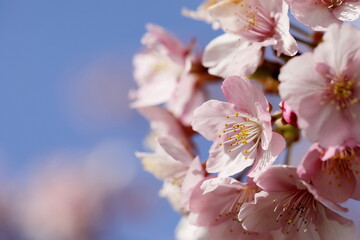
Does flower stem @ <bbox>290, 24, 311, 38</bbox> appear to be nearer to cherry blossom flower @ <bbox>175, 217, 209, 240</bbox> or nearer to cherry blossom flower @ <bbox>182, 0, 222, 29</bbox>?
cherry blossom flower @ <bbox>182, 0, 222, 29</bbox>

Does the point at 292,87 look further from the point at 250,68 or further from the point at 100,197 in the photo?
the point at 100,197

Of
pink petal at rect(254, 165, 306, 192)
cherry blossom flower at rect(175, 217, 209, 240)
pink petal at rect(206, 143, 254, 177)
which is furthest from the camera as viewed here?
cherry blossom flower at rect(175, 217, 209, 240)

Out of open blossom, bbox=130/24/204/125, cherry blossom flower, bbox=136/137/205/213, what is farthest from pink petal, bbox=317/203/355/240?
open blossom, bbox=130/24/204/125

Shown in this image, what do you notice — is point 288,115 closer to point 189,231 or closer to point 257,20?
point 257,20

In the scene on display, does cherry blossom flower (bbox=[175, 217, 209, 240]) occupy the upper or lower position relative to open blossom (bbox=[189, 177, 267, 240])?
lower

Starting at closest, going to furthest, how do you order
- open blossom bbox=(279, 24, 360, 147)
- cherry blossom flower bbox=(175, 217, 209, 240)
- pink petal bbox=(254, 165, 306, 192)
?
open blossom bbox=(279, 24, 360, 147), pink petal bbox=(254, 165, 306, 192), cherry blossom flower bbox=(175, 217, 209, 240)

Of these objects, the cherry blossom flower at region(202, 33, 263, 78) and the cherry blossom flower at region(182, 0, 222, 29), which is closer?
the cherry blossom flower at region(202, 33, 263, 78)

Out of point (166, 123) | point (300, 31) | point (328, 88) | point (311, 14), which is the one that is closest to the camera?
point (328, 88)

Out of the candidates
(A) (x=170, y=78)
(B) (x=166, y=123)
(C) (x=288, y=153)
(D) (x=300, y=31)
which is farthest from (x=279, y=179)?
(A) (x=170, y=78)
